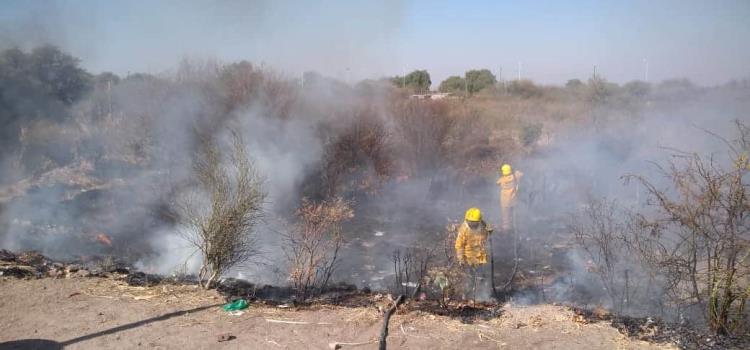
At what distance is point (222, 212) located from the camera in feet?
18.6

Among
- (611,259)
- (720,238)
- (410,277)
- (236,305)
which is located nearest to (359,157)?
(410,277)

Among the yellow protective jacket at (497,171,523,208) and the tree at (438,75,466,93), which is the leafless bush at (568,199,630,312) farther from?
the tree at (438,75,466,93)

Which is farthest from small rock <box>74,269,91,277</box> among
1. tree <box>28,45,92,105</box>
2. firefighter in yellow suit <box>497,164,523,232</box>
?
tree <box>28,45,92,105</box>

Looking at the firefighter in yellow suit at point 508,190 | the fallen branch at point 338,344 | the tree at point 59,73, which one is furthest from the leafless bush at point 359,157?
the tree at point 59,73

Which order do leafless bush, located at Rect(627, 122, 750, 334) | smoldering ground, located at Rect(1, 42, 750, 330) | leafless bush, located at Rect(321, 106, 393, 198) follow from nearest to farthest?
leafless bush, located at Rect(627, 122, 750, 334) < smoldering ground, located at Rect(1, 42, 750, 330) < leafless bush, located at Rect(321, 106, 393, 198)

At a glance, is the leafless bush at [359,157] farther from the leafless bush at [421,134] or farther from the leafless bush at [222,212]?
the leafless bush at [222,212]

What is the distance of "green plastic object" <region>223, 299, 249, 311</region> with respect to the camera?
5160 mm

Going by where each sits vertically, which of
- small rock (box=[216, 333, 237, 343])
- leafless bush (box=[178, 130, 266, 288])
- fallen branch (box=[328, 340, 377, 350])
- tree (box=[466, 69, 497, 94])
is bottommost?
fallen branch (box=[328, 340, 377, 350])

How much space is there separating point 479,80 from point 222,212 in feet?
84.0

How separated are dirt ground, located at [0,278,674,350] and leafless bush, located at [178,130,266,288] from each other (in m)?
0.49

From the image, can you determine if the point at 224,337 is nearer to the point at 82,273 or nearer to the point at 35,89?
the point at 82,273

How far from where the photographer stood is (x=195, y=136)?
38.7 ft

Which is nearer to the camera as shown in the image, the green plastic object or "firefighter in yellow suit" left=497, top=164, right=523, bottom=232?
the green plastic object

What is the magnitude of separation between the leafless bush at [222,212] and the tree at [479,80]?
907 inches
